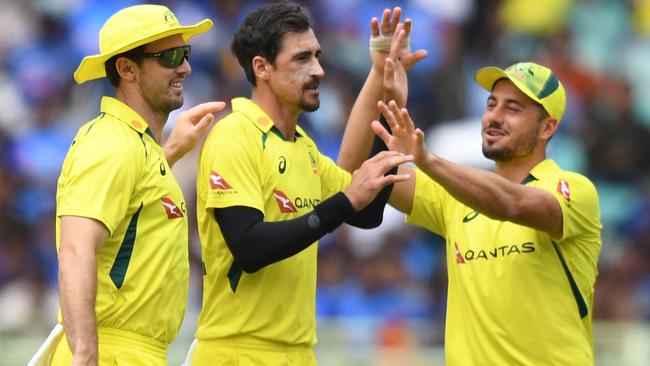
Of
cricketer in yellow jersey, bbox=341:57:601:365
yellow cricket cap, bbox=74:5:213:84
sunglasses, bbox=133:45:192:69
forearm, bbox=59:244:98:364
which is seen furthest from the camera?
cricketer in yellow jersey, bbox=341:57:601:365

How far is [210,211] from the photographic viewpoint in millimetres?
6668

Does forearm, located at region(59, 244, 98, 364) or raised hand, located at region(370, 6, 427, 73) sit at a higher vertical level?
raised hand, located at region(370, 6, 427, 73)

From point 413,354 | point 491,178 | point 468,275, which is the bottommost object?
point 413,354

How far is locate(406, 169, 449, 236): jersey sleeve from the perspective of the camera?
7387 mm

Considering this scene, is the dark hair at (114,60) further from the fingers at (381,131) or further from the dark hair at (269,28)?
the fingers at (381,131)

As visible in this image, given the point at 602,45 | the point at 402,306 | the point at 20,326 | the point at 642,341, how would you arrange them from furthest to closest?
the point at 602,45 → the point at 402,306 → the point at 20,326 → the point at 642,341

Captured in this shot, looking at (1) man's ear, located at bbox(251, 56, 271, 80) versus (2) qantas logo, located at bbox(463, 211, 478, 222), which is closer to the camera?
(1) man's ear, located at bbox(251, 56, 271, 80)

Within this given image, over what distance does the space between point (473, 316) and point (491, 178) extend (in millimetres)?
729

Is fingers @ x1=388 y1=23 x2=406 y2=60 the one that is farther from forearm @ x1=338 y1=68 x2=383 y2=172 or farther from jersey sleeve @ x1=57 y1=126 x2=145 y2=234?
jersey sleeve @ x1=57 y1=126 x2=145 y2=234

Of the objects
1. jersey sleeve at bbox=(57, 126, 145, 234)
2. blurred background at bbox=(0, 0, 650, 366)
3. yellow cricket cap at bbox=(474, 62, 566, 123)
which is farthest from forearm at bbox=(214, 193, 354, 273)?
blurred background at bbox=(0, 0, 650, 366)

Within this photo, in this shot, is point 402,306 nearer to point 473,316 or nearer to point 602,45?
point 602,45

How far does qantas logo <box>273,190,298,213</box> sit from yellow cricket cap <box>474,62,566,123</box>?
1.32 meters

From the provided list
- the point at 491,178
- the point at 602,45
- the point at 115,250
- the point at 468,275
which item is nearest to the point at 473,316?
the point at 468,275

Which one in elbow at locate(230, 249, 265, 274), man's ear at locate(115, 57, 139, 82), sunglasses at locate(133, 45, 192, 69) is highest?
sunglasses at locate(133, 45, 192, 69)
